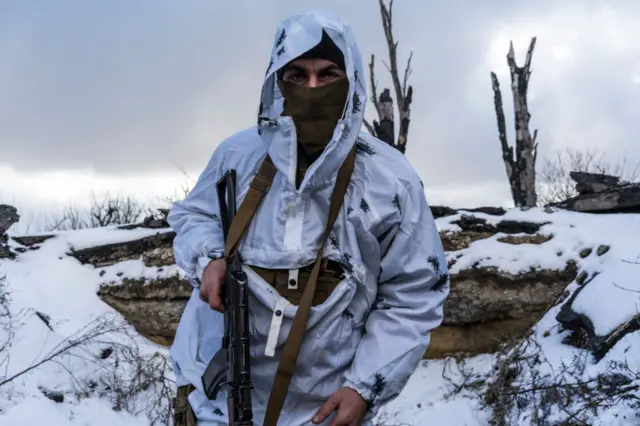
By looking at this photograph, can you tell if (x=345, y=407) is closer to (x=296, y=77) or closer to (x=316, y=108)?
(x=316, y=108)

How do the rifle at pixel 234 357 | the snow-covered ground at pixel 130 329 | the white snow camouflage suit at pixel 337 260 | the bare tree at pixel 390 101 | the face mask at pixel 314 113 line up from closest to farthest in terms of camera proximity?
the rifle at pixel 234 357 → the white snow camouflage suit at pixel 337 260 → the face mask at pixel 314 113 → the snow-covered ground at pixel 130 329 → the bare tree at pixel 390 101

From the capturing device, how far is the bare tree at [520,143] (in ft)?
50.2

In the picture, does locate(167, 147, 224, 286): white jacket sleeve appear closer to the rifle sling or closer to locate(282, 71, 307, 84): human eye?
the rifle sling

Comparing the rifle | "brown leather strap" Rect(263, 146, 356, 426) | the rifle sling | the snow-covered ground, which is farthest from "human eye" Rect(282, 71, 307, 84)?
the snow-covered ground

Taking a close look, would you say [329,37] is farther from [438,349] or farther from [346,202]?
[438,349]

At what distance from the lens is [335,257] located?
1.93 metres

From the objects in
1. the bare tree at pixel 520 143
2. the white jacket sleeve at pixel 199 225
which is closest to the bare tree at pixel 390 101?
the bare tree at pixel 520 143

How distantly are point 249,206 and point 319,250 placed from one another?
23 cm

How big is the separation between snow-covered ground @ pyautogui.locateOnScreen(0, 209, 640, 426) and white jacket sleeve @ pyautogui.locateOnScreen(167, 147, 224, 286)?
10.1 ft

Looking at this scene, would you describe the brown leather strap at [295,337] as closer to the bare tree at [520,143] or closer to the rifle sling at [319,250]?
the rifle sling at [319,250]

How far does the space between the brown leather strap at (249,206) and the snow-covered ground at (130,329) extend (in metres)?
3.14

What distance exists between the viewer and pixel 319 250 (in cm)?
192

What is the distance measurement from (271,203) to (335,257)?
231mm

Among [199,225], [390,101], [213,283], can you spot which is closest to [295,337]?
[213,283]
